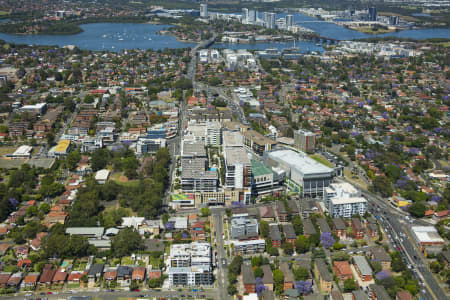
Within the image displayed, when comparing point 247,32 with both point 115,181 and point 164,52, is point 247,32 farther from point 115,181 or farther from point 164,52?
point 115,181

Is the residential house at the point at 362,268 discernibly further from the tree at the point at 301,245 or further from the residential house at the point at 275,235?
the residential house at the point at 275,235

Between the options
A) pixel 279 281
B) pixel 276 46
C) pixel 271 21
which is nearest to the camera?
pixel 279 281

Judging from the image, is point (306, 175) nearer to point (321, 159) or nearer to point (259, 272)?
point (321, 159)

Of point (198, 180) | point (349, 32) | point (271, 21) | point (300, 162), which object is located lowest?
point (198, 180)

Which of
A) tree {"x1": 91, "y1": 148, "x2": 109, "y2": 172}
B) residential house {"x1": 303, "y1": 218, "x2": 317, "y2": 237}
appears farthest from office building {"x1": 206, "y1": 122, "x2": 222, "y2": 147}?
residential house {"x1": 303, "y1": 218, "x2": 317, "y2": 237}

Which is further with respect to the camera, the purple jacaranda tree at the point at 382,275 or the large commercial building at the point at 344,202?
the large commercial building at the point at 344,202

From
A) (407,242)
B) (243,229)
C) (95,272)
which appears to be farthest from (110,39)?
(407,242)

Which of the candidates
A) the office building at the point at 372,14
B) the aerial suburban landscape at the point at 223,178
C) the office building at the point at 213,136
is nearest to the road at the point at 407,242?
the aerial suburban landscape at the point at 223,178
